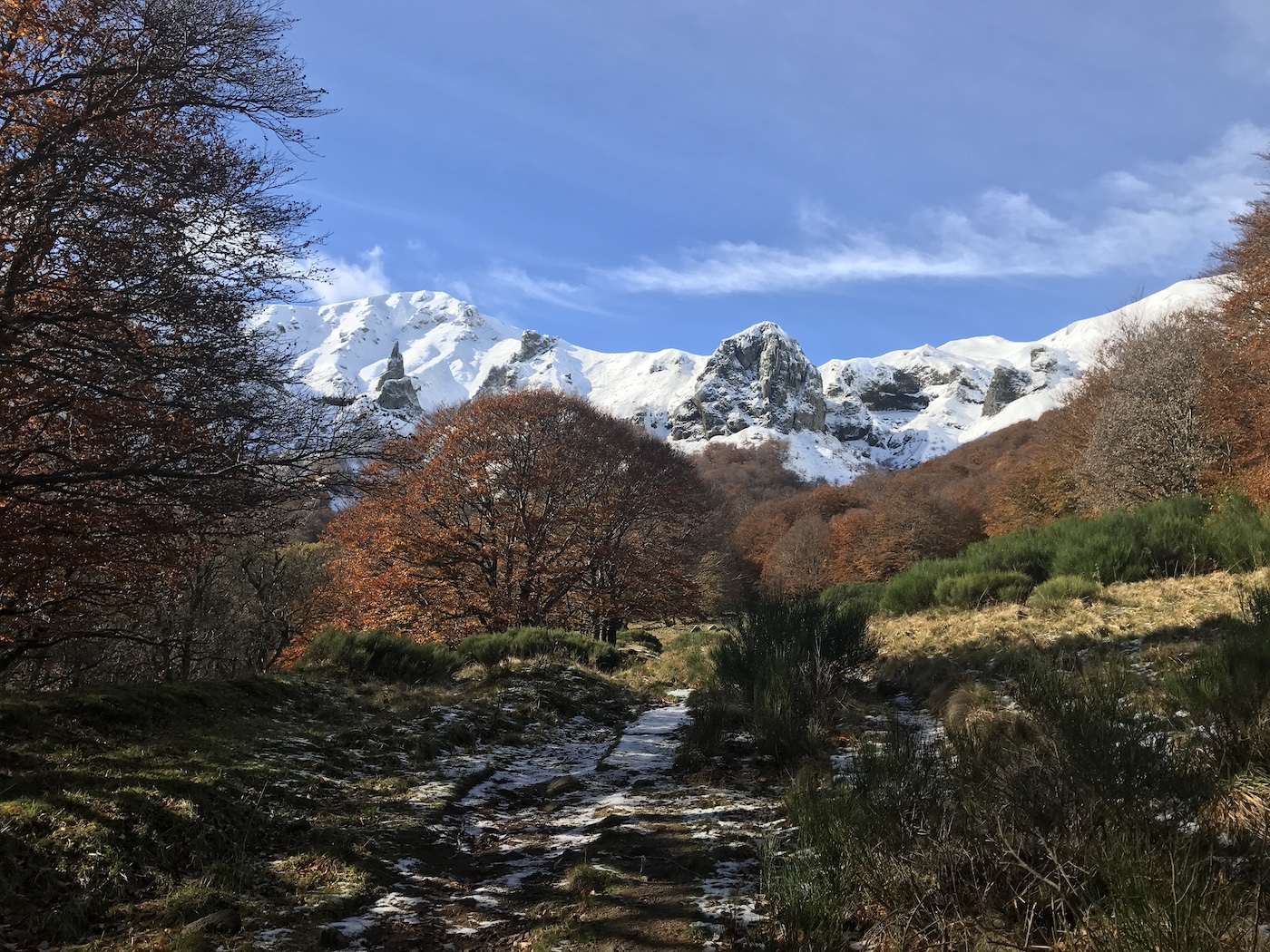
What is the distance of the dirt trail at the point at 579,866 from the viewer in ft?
9.63

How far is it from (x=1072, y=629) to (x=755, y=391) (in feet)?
520

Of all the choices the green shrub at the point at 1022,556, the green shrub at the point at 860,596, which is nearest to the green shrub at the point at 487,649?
the green shrub at the point at 860,596

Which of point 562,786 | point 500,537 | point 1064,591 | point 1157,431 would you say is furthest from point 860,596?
point 562,786

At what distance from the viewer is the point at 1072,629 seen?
8.14 meters

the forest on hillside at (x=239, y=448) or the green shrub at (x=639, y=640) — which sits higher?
the forest on hillside at (x=239, y=448)

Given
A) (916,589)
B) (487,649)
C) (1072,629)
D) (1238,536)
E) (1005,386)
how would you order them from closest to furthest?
(1072,629) → (1238,536) → (487,649) → (916,589) → (1005,386)

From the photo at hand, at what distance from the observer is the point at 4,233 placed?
4.77 meters

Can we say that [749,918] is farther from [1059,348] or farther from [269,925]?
[1059,348]

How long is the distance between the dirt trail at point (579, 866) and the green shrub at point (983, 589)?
8026mm

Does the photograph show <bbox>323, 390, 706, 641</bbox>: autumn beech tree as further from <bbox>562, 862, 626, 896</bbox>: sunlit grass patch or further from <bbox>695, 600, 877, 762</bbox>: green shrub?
<bbox>562, 862, 626, 896</bbox>: sunlit grass patch

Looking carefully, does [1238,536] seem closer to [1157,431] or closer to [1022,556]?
[1022,556]

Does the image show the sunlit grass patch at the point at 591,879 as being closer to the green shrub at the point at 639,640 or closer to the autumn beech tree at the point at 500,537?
the autumn beech tree at the point at 500,537

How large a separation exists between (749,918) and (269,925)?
2028 mm

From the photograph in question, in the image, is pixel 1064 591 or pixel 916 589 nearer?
pixel 1064 591
